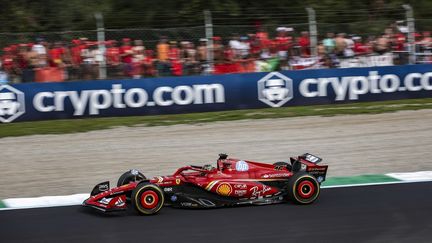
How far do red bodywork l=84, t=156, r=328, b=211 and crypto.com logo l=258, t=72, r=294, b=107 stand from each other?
850 cm

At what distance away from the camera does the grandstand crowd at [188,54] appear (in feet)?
53.9

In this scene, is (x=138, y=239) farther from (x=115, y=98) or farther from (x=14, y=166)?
(x=115, y=98)

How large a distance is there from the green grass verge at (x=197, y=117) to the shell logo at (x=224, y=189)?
7.28 m

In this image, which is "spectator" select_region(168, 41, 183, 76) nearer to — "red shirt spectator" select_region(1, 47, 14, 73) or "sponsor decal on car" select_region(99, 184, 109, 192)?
"red shirt spectator" select_region(1, 47, 14, 73)

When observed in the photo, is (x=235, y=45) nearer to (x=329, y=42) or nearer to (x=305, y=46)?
(x=305, y=46)

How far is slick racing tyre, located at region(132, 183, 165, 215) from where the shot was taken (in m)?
7.70

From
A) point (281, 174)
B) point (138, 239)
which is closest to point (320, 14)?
point (281, 174)

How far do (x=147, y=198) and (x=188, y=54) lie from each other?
389 inches

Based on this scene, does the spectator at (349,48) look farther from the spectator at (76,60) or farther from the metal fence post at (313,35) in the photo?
the spectator at (76,60)

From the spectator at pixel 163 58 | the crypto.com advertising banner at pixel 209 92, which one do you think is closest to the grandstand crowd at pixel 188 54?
the spectator at pixel 163 58

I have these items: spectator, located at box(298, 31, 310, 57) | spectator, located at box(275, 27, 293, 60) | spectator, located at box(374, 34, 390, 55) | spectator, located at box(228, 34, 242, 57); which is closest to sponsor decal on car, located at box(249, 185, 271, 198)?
spectator, located at box(228, 34, 242, 57)

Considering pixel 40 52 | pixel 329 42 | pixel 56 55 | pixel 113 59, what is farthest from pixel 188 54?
pixel 329 42

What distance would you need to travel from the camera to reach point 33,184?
33.4ft

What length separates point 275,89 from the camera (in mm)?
16906
